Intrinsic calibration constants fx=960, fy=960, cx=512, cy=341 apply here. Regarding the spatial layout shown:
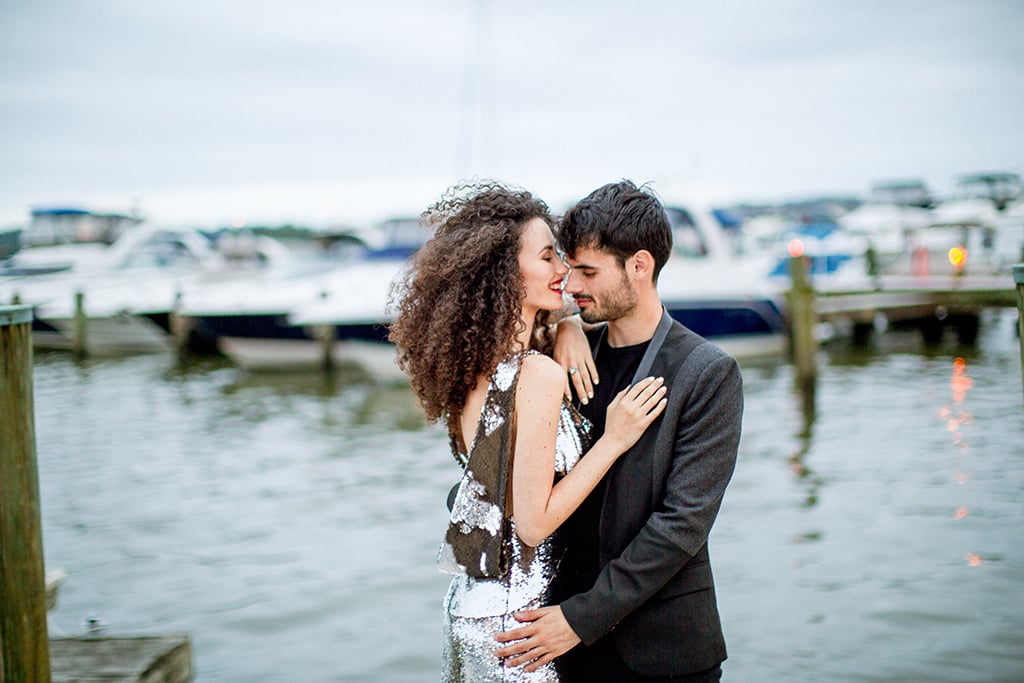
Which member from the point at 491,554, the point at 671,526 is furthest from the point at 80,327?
the point at 671,526

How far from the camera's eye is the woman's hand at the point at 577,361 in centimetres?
260

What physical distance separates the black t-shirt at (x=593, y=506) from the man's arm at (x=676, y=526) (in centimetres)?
16

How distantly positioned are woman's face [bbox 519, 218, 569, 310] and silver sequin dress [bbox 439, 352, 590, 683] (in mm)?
174

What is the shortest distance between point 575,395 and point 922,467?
7345 mm

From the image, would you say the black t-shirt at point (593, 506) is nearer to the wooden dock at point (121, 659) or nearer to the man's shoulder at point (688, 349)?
the man's shoulder at point (688, 349)

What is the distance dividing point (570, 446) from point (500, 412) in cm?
22

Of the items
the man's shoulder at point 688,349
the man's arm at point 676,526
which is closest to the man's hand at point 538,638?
the man's arm at point 676,526

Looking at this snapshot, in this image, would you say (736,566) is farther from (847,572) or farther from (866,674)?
(866,674)

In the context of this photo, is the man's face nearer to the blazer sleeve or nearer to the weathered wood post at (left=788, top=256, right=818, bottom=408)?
the blazer sleeve

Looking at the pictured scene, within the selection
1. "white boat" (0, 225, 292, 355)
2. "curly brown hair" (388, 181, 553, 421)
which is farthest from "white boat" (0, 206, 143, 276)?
"curly brown hair" (388, 181, 553, 421)

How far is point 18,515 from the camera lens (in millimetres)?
2719

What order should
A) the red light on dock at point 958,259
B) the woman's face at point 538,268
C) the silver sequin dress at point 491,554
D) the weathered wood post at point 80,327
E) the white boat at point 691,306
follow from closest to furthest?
1. the silver sequin dress at point 491,554
2. the woman's face at point 538,268
3. the white boat at point 691,306
4. the red light on dock at point 958,259
5. the weathered wood post at point 80,327

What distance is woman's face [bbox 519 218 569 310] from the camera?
8.14 ft

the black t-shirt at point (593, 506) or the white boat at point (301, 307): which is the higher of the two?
the black t-shirt at point (593, 506)
